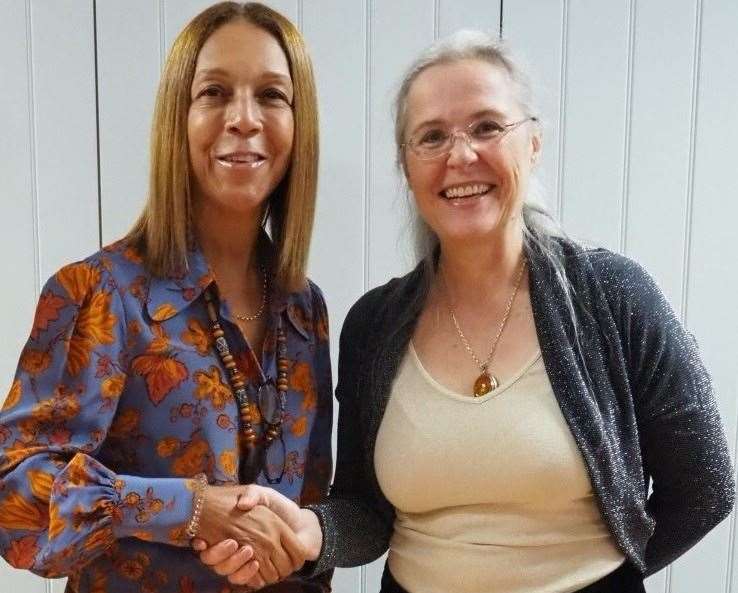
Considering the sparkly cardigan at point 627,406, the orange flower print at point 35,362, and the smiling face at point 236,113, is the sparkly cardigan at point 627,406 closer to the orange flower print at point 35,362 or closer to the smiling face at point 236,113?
the smiling face at point 236,113

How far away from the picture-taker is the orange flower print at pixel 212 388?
1.05 metres

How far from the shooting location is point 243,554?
1000 millimetres

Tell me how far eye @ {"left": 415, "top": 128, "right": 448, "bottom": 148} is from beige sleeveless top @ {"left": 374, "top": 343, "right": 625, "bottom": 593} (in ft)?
1.23

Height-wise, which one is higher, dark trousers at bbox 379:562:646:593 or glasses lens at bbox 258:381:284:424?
glasses lens at bbox 258:381:284:424

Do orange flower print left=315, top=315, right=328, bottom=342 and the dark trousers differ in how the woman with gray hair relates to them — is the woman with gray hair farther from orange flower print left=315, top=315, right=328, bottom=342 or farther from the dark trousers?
orange flower print left=315, top=315, right=328, bottom=342

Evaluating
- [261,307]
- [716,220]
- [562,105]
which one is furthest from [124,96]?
[716,220]

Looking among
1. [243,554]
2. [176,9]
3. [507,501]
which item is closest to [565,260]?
[507,501]

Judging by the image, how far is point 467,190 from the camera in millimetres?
1125

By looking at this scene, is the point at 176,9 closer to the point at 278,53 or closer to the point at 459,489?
the point at 278,53

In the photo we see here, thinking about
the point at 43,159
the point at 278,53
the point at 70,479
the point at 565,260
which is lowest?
the point at 70,479

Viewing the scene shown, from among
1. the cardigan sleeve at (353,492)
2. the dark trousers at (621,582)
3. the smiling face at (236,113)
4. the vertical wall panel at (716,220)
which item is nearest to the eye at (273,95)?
the smiling face at (236,113)

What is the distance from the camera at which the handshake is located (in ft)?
3.28

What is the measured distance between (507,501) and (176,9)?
4.01ft

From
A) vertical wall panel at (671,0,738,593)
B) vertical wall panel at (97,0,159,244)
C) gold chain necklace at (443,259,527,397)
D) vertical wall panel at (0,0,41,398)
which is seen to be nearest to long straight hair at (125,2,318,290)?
gold chain necklace at (443,259,527,397)
